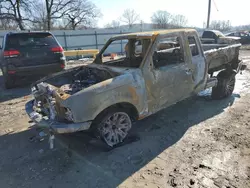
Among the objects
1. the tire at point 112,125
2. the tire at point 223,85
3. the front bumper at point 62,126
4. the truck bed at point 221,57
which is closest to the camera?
the front bumper at point 62,126

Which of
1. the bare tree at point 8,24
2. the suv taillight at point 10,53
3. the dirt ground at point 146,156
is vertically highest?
the bare tree at point 8,24

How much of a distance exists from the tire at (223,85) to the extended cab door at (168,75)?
5.13 feet

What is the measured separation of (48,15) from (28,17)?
119 inches

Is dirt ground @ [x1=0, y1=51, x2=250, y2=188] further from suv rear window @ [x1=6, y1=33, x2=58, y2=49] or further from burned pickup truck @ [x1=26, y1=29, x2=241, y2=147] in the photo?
suv rear window @ [x1=6, y1=33, x2=58, y2=49]

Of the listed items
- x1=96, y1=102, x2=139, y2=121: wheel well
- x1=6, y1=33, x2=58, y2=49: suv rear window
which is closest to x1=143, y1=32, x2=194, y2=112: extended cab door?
x1=96, y1=102, x2=139, y2=121: wheel well

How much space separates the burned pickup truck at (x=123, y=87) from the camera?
10.3 feet

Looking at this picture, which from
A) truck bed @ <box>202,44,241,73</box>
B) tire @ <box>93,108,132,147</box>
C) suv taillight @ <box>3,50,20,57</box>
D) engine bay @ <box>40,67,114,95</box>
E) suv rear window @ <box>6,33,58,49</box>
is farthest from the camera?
suv rear window @ <box>6,33,58,49</box>

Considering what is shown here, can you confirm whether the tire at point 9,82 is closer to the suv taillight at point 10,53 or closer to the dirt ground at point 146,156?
the suv taillight at point 10,53

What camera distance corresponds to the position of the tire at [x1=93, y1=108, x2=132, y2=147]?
3.36m

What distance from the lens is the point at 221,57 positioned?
18.7ft

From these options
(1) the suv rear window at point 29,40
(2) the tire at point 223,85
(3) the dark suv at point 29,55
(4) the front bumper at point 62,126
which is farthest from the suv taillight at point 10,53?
(2) the tire at point 223,85

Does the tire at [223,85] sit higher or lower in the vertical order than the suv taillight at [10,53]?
lower

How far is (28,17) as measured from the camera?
31.7 metres

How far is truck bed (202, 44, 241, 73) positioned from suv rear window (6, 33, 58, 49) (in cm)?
497
